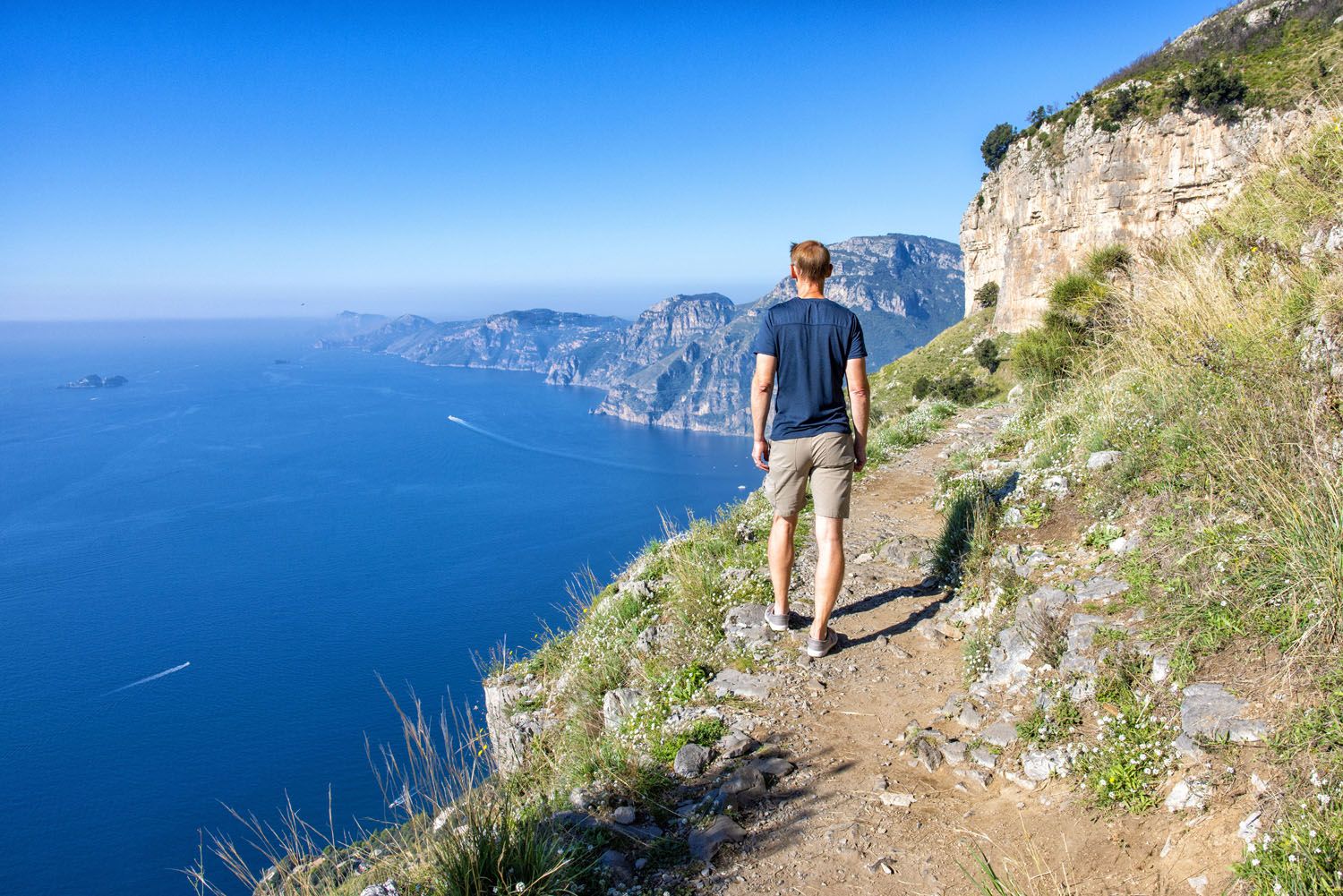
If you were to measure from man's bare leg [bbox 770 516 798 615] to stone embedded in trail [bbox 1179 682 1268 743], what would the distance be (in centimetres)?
229

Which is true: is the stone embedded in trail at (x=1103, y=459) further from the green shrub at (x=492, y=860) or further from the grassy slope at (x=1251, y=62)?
the grassy slope at (x=1251, y=62)

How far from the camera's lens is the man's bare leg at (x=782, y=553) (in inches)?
190

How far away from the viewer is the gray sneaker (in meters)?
4.84

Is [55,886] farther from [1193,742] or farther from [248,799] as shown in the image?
[1193,742]

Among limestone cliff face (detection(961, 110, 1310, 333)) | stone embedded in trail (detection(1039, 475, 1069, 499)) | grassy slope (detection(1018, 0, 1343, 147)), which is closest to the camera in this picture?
stone embedded in trail (detection(1039, 475, 1069, 499))

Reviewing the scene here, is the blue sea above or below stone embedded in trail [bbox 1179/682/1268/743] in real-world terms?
below

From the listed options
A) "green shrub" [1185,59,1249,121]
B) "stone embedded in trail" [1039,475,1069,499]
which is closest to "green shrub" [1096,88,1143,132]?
"green shrub" [1185,59,1249,121]

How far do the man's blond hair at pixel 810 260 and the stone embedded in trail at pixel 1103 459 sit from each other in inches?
115

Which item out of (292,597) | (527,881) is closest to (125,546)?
(292,597)

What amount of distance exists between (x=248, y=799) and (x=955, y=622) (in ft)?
146

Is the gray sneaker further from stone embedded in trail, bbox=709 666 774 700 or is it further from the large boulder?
the large boulder

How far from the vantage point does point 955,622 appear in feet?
16.5

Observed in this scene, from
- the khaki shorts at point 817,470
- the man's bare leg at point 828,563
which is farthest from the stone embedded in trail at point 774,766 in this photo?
the khaki shorts at point 817,470

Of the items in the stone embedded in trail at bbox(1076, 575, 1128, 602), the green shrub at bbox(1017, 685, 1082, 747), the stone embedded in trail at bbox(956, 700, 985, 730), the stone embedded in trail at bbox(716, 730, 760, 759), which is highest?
the stone embedded in trail at bbox(1076, 575, 1128, 602)
